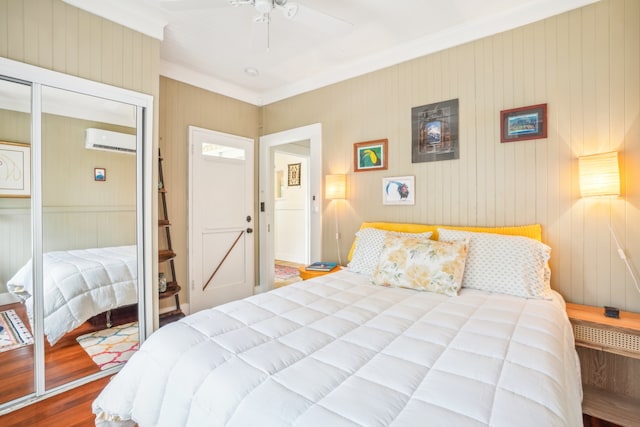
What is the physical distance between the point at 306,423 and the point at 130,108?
2593mm

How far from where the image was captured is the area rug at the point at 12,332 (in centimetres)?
197

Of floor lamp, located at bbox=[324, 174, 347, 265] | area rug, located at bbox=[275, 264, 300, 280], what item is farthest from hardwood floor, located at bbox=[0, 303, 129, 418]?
area rug, located at bbox=[275, 264, 300, 280]

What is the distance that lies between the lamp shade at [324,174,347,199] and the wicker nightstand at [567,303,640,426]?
204 cm

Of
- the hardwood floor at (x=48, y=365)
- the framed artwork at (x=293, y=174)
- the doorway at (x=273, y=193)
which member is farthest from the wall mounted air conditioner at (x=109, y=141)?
the framed artwork at (x=293, y=174)

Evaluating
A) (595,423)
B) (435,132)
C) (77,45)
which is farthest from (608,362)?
(77,45)

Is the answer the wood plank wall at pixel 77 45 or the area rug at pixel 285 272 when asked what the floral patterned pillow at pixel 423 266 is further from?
the area rug at pixel 285 272

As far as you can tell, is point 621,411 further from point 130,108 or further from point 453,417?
point 130,108

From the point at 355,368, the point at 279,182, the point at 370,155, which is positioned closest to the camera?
the point at 355,368

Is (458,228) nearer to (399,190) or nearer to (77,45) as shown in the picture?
(399,190)

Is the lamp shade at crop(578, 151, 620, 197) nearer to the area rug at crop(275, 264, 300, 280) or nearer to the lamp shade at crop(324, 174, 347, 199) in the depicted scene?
the lamp shade at crop(324, 174, 347, 199)

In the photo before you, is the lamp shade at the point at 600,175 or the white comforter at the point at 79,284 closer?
the lamp shade at the point at 600,175

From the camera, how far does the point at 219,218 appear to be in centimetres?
369

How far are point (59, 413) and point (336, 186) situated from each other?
268 centimetres

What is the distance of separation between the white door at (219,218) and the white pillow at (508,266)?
8.76 feet
